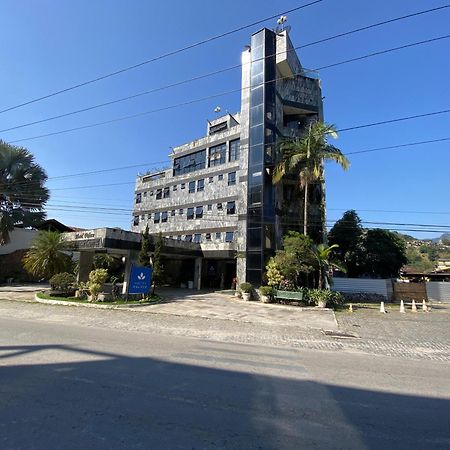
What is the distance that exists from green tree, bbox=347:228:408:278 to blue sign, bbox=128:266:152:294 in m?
22.2

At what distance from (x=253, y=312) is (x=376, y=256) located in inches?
796

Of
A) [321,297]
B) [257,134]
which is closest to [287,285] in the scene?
[321,297]

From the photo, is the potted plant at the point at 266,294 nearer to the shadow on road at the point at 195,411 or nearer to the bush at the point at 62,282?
the bush at the point at 62,282

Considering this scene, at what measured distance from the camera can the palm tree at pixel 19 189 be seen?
28.6 meters

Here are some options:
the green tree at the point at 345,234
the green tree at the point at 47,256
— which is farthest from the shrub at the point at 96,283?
the green tree at the point at 345,234

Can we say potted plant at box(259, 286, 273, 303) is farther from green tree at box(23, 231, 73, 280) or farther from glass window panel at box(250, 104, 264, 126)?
glass window panel at box(250, 104, 264, 126)

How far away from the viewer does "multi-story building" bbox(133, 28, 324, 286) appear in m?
28.0

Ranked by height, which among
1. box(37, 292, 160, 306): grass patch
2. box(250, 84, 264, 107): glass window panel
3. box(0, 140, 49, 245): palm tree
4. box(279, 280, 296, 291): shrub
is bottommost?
box(37, 292, 160, 306): grass patch

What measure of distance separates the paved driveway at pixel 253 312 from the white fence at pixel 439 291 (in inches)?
697

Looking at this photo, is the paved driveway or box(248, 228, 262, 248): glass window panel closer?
the paved driveway

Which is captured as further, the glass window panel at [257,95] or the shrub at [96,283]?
the glass window panel at [257,95]

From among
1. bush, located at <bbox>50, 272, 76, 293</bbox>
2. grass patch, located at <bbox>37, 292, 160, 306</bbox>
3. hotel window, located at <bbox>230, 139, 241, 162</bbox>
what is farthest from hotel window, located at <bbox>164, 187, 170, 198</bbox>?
grass patch, located at <bbox>37, 292, 160, 306</bbox>

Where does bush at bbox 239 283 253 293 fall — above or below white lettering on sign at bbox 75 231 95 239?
below

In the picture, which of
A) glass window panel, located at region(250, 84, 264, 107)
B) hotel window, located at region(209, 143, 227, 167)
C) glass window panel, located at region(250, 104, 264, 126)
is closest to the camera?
glass window panel, located at region(250, 104, 264, 126)
